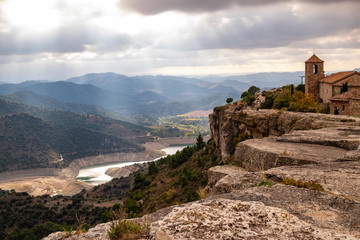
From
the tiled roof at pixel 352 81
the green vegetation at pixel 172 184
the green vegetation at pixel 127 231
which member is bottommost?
the green vegetation at pixel 172 184

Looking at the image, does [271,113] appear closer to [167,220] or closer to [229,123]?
[229,123]

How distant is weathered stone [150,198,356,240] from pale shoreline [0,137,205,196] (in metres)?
112

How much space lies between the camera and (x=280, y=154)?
10977 mm

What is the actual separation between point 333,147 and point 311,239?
9.47 m

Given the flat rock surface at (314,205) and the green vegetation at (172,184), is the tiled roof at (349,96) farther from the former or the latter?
the flat rock surface at (314,205)

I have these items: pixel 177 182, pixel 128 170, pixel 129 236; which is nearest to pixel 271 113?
pixel 129 236

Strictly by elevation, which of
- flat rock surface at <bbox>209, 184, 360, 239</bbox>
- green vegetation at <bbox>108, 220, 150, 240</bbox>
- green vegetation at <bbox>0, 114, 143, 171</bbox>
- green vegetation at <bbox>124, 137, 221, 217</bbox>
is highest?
flat rock surface at <bbox>209, 184, 360, 239</bbox>

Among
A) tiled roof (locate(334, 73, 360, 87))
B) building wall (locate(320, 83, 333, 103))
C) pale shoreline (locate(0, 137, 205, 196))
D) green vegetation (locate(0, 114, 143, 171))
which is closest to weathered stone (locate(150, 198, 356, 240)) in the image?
building wall (locate(320, 83, 333, 103))

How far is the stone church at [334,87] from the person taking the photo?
3044 centimetres

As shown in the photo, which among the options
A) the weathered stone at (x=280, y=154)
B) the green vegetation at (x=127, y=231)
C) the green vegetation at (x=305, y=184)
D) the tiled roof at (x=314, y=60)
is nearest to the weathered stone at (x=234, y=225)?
the green vegetation at (x=127, y=231)

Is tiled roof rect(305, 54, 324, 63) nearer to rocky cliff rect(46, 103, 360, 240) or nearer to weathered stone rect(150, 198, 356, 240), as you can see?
rocky cliff rect(46, 103, 360, 240)

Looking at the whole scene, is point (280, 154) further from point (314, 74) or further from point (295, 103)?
point (314, 74)

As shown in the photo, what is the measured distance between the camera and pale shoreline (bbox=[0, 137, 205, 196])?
111 m

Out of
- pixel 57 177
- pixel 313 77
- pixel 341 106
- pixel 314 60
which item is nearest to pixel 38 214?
pixel 313 77
